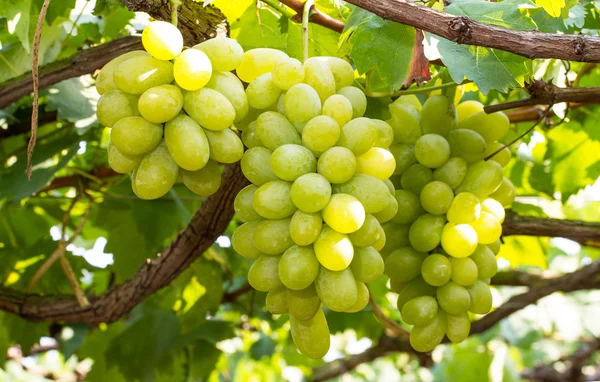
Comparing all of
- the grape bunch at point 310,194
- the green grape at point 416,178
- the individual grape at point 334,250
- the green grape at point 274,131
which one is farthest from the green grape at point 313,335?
the green grape at point 416,178

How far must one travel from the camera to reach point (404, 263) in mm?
937

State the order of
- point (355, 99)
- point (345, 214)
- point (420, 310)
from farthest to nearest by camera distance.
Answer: point (420, 310)
point (355, 99)
point (345, 214)

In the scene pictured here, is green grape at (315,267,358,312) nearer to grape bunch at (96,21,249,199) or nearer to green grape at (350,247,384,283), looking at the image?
green grape at (350,247,384,283)

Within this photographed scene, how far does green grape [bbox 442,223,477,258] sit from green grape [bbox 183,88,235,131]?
39 cm

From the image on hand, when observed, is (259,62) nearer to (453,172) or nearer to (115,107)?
(115,107)

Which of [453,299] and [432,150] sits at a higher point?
[432,150]

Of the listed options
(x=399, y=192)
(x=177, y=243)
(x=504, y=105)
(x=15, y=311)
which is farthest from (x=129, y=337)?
(x=504, y=105)

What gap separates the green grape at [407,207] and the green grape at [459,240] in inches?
2.3

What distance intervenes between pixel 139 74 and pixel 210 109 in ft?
0.28

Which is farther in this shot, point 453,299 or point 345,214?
point 453,299

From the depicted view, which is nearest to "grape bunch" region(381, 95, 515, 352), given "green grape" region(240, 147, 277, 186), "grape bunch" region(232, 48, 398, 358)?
"grape bunch" region(232, 48, 398, 358)

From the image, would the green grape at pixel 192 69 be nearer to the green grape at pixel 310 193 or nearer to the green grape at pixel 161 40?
the green grape at pixel 161 40

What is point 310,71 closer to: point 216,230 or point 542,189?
point 216,230

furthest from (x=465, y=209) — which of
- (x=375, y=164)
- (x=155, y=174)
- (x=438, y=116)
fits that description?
(x=155, y=174)
